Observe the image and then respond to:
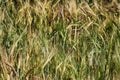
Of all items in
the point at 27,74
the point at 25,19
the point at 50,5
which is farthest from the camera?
the point at 50,5

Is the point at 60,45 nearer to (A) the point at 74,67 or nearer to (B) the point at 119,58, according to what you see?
(A) the point at 74,67

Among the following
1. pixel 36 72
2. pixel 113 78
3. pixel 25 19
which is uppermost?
pixel 25 19

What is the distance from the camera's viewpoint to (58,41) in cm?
232

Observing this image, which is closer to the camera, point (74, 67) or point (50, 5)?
point (74, 67)

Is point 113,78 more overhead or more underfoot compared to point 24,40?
more underfoot

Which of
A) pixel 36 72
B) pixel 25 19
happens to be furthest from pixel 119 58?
pixel 25 19

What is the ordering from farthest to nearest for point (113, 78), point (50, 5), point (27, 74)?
1. point (50, 5)
2. point (113, 78)
3. point (27, 74)

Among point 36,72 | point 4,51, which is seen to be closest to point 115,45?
point 36,72

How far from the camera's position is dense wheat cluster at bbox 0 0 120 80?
7.08 feet

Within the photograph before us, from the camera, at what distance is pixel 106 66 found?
7.33 ft

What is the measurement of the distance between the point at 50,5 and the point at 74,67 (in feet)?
1.85

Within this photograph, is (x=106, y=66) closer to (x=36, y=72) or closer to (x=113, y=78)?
(x=113, y=78)

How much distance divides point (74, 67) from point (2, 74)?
0.40 metres

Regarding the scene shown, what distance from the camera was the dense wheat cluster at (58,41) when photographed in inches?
85.0
